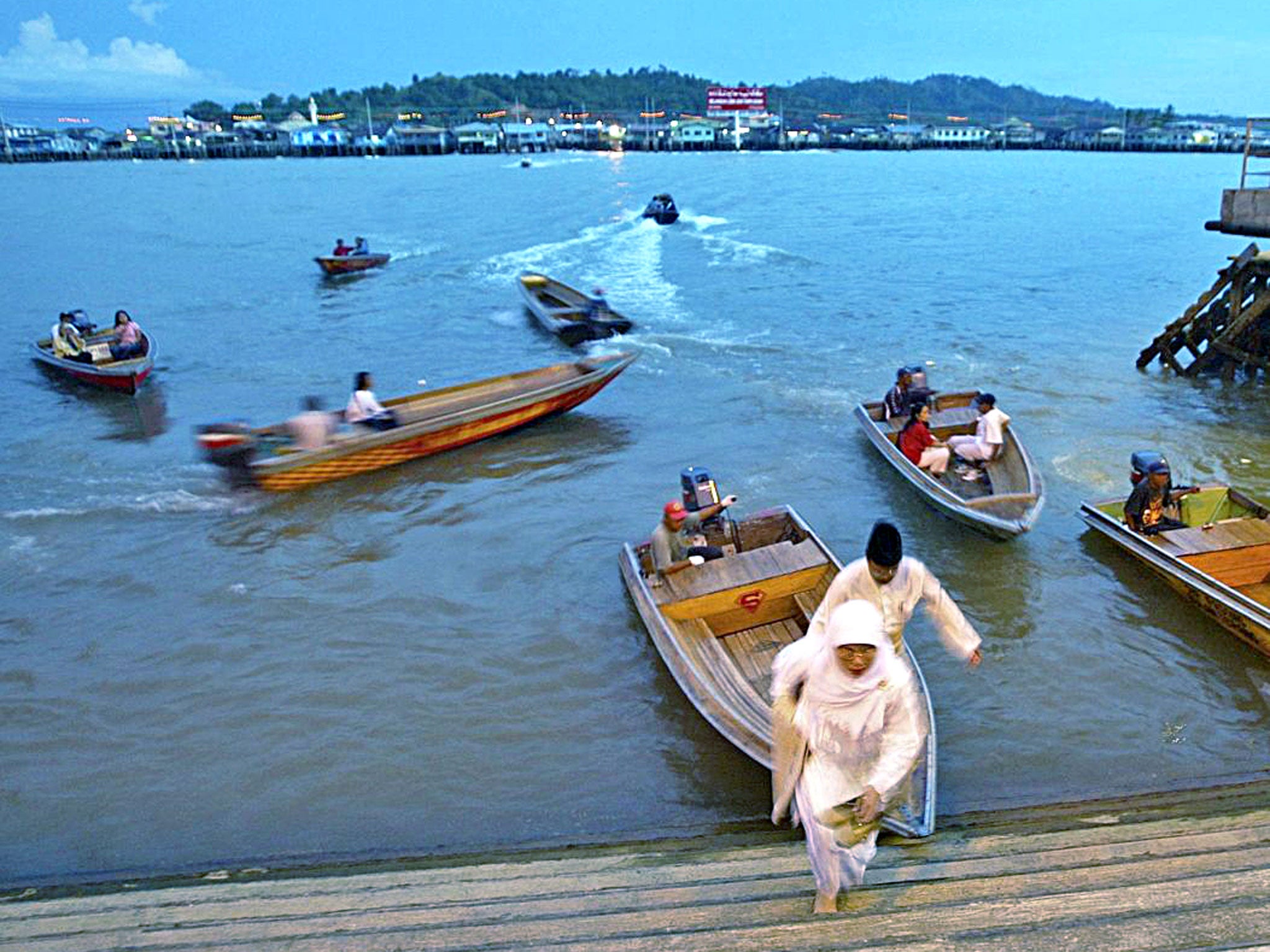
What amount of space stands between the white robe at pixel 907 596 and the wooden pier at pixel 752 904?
4.08 ft

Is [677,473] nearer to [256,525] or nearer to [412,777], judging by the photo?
[256,525]

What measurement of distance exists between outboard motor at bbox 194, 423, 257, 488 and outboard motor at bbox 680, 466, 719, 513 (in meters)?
7.21

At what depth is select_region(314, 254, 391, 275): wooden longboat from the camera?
35281 mm

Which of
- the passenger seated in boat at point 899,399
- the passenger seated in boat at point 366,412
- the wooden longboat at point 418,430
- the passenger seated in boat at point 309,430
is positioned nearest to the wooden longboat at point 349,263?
the wooden longboat at point 418,430

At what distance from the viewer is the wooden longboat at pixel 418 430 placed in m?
13.7

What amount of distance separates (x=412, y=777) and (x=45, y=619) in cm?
585

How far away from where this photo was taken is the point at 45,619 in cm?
1059

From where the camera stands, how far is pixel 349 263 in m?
35.6

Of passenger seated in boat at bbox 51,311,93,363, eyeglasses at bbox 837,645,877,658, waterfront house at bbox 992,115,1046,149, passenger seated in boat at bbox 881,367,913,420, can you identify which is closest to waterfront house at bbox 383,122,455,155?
waterfront house at bbox 992,115,1046,149

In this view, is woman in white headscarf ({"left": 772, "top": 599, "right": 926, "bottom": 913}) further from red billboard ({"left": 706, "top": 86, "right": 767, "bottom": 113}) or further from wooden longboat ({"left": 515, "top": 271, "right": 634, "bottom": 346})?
red billboard ({"left": 706, "top": 86, "right": 767, "bottom": 113})

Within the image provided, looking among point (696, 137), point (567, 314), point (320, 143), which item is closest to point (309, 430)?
point (567, 314)

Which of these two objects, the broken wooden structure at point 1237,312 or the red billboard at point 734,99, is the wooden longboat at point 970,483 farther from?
the red billboard at point 734,99

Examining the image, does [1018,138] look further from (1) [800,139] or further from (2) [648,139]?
(2) [648,139]

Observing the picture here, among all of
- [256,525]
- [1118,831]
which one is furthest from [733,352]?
[1118,831]
